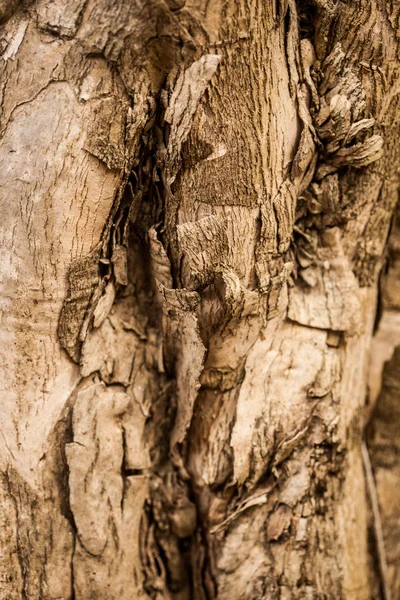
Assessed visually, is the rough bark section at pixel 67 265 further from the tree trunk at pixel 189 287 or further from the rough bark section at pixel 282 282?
the rough bark section at pixel 282 282

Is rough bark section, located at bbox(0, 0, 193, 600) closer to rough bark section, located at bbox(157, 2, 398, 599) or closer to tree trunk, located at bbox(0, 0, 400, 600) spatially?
tree trunk, located at bbox(0, 0, 400, 600)

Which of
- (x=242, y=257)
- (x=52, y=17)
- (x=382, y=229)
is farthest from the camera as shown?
(x=382, y=229)

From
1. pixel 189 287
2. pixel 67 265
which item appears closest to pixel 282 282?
pixel 189 287

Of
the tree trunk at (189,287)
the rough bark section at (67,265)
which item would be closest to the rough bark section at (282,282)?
the tree trunk at (189,287)

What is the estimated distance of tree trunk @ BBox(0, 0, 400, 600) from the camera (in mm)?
997

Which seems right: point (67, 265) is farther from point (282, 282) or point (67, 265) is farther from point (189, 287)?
point (282, 282)

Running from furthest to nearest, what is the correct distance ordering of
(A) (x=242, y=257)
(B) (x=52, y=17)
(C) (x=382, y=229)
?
1. (C) (x=382, y=229)
2. (A) (x=242, y=257)
3. (B) (x=52, y=17)

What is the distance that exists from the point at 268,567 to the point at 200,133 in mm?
923

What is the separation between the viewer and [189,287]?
1.09 meters

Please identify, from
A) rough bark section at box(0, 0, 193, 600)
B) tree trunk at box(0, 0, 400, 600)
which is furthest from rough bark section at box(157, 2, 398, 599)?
rough bark section at box(0, 0, 193, 600)

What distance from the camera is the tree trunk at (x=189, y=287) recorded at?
997 mm

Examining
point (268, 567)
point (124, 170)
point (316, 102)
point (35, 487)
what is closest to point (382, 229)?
point (316, 102)

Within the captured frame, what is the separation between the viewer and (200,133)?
1.01 m

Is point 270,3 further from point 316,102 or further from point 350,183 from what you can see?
point 350,183
